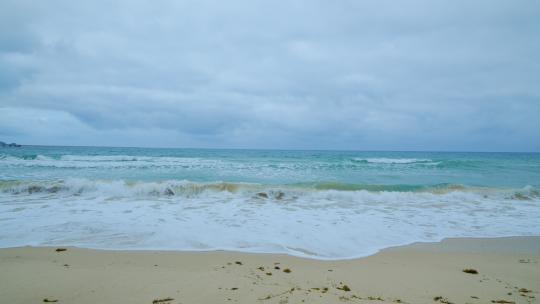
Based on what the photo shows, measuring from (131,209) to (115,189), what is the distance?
3520 mm

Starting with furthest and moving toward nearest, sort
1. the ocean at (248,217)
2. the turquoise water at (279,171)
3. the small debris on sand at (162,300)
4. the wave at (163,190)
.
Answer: the turquoise water at (279,171), the wave at (163,190), the ocean at (248,217), the small debris on sand at (162,300)

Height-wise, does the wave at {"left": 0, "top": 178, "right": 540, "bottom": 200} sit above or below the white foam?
above

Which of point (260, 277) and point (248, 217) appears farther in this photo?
point (248, 217)

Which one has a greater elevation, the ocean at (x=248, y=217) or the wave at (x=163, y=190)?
the wave at (x=163, y=190)

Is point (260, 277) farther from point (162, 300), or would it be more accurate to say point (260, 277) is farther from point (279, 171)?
point (279, 171)

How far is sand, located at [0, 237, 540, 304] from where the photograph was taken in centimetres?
329

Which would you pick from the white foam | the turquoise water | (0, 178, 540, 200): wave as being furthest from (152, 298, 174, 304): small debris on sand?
the turquoise water

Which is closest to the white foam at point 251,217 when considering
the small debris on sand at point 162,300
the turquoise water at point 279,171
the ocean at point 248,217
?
the ocean at point 248,217

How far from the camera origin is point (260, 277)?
3859 millimetres

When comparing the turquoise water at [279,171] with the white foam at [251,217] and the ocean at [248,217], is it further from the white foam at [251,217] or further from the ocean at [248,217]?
the white foam at [251,217]

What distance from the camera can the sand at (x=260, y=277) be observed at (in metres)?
3.29

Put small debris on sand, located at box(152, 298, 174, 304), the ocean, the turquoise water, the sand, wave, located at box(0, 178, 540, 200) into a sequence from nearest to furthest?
1. small debris on sand, located at box(152, 298, 174, 304)
2. the sand
3. the ocean
4. wave, located at box(0, 178, 540, 200)
5. the turquoise water

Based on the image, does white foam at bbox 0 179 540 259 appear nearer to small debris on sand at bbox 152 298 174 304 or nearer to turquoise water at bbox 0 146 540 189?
small debris on sand at bbox 152 298 174 304

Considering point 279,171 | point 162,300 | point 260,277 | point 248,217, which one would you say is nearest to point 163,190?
point 248,217
